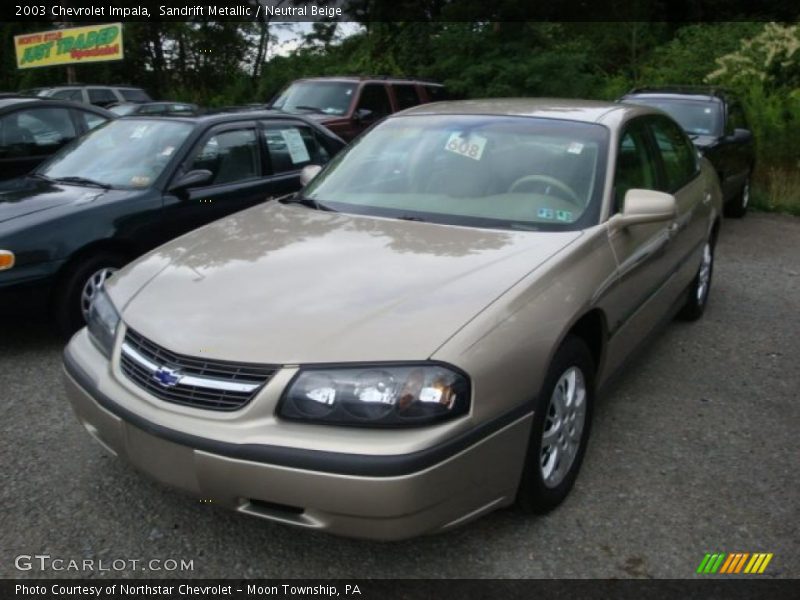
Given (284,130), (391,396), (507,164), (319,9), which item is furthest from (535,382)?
(319,9)

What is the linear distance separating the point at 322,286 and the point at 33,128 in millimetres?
5235

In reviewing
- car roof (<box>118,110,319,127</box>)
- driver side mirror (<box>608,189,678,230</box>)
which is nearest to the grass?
car roof (<box>118,110,319,127</box>)

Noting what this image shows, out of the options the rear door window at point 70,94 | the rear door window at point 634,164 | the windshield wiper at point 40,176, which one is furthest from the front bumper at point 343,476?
the rear door window at point 70,94

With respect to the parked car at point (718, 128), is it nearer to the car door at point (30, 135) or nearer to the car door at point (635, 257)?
the car door at point (635, 257)

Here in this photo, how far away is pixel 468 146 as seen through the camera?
148 inches

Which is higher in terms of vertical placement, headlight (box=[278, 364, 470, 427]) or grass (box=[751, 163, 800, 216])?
headlight (box=[278, 364, 470, 427])

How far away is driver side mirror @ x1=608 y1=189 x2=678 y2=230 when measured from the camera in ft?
10.9

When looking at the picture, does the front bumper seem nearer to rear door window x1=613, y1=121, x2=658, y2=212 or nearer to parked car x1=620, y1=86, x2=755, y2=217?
rear door window x1=613, y1=121, x2=658, y2=212

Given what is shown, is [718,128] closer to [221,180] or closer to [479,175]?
[221,180]

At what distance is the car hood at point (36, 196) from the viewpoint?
15.4ft

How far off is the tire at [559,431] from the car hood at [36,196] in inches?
133

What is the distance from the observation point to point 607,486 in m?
3.19

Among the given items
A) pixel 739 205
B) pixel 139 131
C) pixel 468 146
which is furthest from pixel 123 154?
A: pixel 739 205

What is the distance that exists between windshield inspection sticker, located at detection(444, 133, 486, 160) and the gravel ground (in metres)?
1.45
